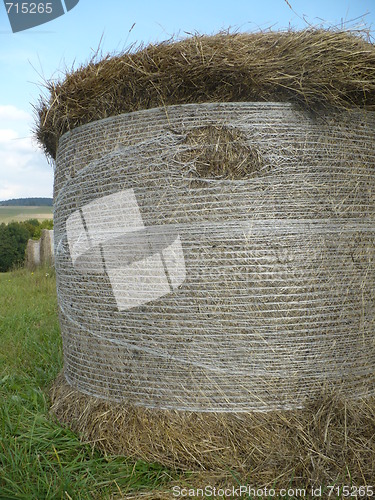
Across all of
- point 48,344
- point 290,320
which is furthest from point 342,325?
point 48,344

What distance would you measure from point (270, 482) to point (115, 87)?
1833 mm

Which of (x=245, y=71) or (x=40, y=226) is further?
(x=40, y=226)

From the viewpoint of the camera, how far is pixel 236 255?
2197 mm

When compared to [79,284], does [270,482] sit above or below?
below

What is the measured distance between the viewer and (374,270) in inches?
95.6

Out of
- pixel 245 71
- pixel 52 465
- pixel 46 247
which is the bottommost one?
pixel 52 465

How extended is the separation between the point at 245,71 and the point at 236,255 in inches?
30.6

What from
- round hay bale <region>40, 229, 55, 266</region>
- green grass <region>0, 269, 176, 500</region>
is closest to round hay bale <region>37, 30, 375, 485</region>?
green grass <region>0, 269, 176, 500</region>

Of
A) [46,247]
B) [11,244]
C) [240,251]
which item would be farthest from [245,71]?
[11,244]

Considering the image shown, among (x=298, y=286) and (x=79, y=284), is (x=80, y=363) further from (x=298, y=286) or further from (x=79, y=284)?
(x=298, y=286)

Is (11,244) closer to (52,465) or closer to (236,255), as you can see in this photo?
(52,465)

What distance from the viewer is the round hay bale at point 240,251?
86.7 inches

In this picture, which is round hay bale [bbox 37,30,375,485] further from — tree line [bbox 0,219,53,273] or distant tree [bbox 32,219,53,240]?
distant tree [bbox 32,219,53,240]

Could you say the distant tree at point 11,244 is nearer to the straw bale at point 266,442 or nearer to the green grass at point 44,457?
the green grass at point 44,457
